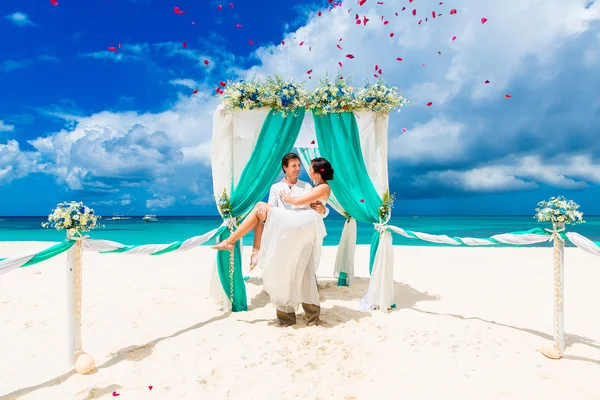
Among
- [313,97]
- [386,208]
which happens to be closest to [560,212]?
[386,208]

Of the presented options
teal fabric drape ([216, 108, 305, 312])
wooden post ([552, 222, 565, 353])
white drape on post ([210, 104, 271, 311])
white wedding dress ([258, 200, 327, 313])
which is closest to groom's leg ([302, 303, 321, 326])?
white wedding dress ([258, 200, 327, 313])

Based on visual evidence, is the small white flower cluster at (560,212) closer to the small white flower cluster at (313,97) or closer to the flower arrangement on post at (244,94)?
the small white flower cluster at (313,97)

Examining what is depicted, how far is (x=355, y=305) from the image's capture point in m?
5.90

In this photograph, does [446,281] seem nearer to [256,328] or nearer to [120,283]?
[256,328]

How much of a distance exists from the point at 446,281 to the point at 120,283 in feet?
21.6

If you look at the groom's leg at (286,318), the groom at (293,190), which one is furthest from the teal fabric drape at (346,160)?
the groom's leg at (286,318)

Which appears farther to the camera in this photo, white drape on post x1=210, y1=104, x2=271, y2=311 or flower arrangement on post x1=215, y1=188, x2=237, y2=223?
white drape on post x1=210, y1=104, x2=271, y2=311

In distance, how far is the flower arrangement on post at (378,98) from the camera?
5.87m

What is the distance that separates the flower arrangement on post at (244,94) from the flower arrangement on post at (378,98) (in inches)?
60.4

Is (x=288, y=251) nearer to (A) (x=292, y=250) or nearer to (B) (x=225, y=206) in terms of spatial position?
(A) (x=292, y=250)

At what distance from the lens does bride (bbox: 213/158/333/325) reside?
4484 mm

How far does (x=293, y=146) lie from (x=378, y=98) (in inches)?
59.7

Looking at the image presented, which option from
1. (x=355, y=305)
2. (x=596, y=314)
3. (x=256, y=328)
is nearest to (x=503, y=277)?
(x=596, y=314)

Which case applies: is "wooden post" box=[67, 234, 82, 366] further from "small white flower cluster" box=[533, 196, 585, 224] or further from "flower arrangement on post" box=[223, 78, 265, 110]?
"small white flower cluster" box=[533, 196, 585, 224]
